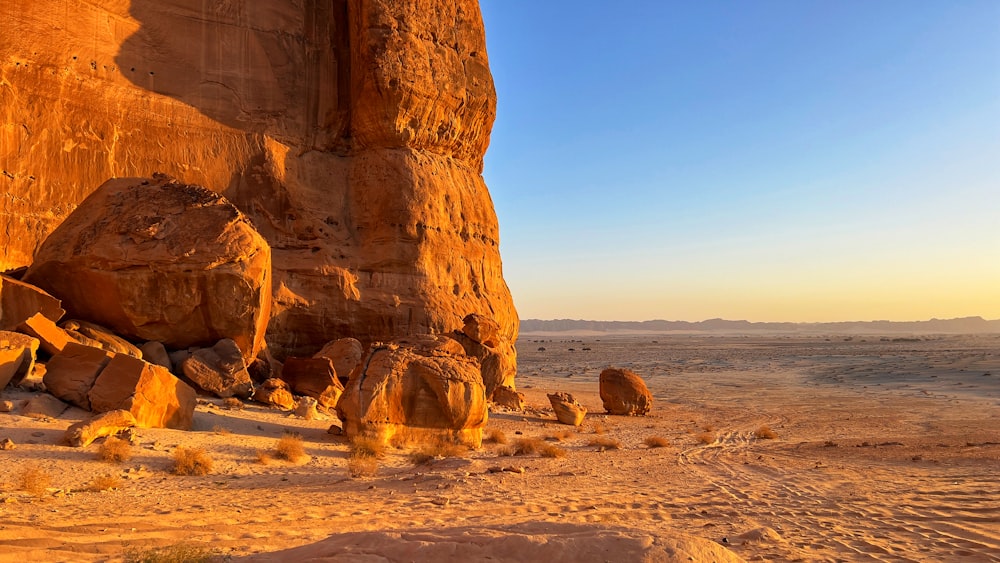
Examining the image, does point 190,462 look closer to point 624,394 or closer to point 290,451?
point 290,451

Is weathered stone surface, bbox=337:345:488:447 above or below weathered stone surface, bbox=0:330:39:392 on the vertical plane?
below

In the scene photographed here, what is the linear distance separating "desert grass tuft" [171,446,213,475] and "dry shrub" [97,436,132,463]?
1.67ft

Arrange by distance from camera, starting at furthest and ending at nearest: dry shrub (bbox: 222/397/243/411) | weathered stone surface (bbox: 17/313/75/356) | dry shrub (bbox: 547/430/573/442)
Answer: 1. dry shrub (bbox: 547/430/573/442)
2. dry shrub (bbox: 222/397/243/411)
3. weathered stone surface (bbox: 17/313/75/356)

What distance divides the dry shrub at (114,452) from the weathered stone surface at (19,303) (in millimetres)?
4400

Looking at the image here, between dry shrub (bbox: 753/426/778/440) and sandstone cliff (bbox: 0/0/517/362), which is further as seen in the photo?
sandstone cliff (bbox: 0/0/517/362)

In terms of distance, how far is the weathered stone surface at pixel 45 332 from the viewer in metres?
10.2

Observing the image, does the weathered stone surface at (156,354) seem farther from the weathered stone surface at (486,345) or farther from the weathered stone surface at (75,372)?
the weathered stone surface at (486,345)

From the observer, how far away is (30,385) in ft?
31.2

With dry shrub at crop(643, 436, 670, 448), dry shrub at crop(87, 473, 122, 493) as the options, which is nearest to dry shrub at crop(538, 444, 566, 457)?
dry shrub at crop(643, 436, 670, 448)

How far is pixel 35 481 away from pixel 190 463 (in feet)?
5.14

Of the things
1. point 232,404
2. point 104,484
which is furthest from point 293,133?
point 104,484

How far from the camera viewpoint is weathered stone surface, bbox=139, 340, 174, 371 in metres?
11.6

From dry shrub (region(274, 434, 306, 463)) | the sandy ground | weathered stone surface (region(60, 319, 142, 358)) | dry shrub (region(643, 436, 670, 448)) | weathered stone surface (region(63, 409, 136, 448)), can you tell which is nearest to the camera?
the sandy ground

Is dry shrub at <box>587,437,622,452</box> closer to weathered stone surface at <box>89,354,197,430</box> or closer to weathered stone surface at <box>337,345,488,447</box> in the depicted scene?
weathered stone surface at <box>337,345,488,447</box>
